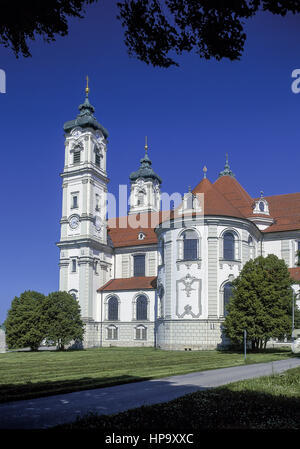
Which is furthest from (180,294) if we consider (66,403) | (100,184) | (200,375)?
(66,403)

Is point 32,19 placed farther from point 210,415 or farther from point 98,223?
point 98,223

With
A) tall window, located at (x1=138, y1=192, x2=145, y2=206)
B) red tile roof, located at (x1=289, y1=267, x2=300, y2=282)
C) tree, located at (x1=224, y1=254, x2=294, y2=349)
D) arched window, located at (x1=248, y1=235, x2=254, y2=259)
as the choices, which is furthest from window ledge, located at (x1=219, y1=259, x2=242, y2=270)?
tall window, located at (x1=138, y1=192, x2=145, y2=206)

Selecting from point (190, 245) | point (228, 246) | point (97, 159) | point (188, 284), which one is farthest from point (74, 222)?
point (228, 246)

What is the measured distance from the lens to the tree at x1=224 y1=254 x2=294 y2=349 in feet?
128

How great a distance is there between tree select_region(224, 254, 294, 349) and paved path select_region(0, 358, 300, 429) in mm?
20682

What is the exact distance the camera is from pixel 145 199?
85125 millimetres

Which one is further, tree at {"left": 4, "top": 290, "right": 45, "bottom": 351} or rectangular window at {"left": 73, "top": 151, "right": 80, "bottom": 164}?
rectangular window at {"left": 73, "top": 151, "right": 80, "bottom": 164}

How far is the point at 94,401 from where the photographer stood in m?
13.1

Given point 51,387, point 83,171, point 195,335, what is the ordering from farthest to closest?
point 83,171, point 195,335, point 51,387

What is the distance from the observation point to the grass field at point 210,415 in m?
9.30

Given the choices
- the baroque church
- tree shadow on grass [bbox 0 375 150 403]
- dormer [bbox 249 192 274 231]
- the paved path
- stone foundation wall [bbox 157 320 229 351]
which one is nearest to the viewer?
the paved path

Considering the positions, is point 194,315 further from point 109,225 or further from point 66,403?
point 66,403

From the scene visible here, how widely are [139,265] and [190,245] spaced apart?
15.8m

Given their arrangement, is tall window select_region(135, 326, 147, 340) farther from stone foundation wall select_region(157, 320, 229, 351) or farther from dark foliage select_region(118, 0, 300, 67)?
dark foliage select_region(118, 0, 300, 67)
